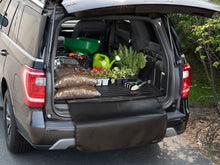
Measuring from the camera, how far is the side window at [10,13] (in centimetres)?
400

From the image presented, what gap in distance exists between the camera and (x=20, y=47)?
11.0ft

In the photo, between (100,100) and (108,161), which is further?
(108,161)

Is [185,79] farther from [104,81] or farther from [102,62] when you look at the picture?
[102,62]

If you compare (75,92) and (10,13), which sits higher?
(10,13)

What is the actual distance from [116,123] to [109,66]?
1569mm

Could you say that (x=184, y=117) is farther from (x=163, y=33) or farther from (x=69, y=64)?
(x=69, y=64)

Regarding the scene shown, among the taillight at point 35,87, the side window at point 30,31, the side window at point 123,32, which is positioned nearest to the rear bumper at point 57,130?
the taillight at point 35,87

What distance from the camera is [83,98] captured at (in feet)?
11.1

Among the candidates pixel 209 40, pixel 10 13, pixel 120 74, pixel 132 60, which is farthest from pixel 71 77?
pixel 209 40

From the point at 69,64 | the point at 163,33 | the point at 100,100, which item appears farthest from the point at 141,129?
the point at 69,64

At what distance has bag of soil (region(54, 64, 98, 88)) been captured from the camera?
11.3 ft

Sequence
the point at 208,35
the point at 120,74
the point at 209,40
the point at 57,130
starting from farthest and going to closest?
the point at 208,35
the point at 120,74
the point at 209,40
the point at 57,130

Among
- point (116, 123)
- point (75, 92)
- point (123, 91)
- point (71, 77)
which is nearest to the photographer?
point (116, 123)

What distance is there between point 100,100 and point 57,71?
0.73 metres
